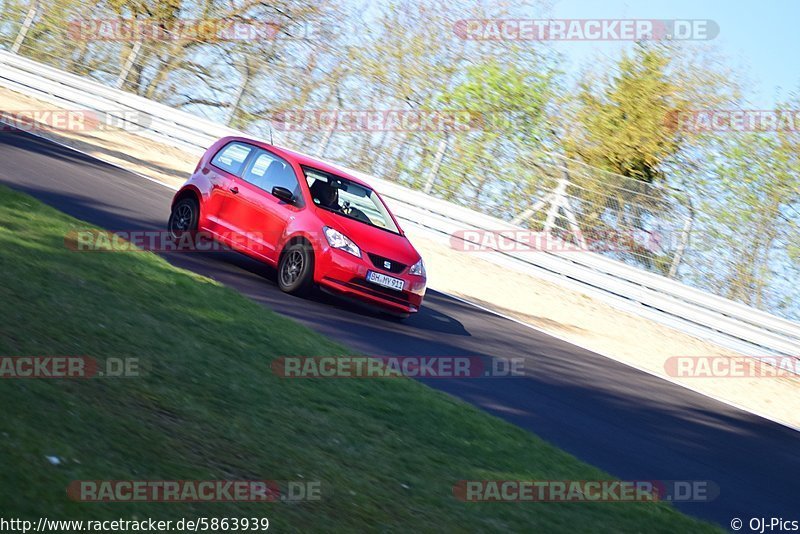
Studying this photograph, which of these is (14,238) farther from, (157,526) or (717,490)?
(717,490)

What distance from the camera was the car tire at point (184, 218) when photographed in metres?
13.0

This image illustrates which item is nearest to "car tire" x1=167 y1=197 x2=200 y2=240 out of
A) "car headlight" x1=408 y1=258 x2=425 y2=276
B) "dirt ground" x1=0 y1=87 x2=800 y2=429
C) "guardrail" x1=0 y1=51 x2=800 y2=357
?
"car headlight" x1=408 y1=258 x2=425 y2=276

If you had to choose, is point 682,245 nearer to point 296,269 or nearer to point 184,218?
point 296,269

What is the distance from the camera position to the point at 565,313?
58.8ft

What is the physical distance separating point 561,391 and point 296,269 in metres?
3.45

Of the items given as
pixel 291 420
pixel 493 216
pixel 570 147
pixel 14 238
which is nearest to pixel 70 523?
pixel 291 420

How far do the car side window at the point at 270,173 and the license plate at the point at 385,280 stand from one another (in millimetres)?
1469

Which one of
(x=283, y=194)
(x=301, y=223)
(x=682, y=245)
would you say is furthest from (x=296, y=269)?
(x=682, y=245)

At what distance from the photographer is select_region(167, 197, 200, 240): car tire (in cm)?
1295

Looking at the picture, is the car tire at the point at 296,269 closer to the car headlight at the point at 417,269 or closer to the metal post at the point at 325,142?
the car headlight at the point at 417,269

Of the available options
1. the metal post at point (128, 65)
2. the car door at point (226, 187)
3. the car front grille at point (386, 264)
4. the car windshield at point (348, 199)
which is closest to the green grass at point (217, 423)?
the car front grille at point (386, 264)

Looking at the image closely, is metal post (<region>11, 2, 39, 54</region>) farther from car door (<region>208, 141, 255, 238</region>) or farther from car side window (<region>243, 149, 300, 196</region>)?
car side window (<region>243, 149, 300, 196</region>)

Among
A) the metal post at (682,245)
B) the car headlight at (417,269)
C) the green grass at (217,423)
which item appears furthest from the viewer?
the metal post at (682,245)

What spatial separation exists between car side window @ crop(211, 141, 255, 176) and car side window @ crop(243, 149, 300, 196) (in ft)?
0.55
